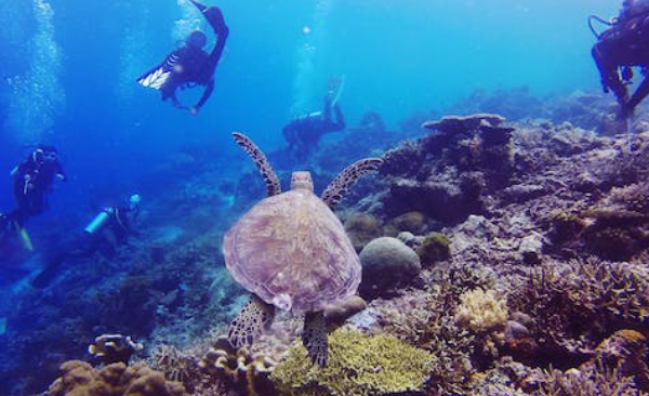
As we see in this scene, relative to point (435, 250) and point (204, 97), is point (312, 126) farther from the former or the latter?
point (435, 250)

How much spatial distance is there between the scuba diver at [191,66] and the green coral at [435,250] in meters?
7.80

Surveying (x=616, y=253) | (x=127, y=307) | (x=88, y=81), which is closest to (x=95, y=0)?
(x=88, y=81)

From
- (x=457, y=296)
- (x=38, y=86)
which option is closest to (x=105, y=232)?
(x=457, y=296)

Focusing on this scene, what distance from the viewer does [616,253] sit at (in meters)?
4.57

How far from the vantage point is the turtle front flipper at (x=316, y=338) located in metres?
3.06

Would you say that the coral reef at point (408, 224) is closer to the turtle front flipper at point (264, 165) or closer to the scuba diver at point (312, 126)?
the turtle front flipper at point (264, 165)

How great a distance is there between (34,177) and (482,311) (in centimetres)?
1417

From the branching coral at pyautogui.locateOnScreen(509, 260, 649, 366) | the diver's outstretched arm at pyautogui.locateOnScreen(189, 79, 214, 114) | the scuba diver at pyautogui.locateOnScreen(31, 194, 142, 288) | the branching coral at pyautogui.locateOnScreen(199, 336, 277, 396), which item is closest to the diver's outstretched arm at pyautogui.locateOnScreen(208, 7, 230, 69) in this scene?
the diver's outstretched arm at pyautogui.locateOnScreen(189, 79, 214, 114)

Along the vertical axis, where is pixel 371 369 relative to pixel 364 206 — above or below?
above

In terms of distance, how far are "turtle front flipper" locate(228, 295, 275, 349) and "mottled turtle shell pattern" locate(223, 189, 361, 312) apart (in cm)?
24

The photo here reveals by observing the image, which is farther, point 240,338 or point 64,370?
point 64,370

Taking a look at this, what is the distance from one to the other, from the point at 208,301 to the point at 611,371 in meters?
8.13

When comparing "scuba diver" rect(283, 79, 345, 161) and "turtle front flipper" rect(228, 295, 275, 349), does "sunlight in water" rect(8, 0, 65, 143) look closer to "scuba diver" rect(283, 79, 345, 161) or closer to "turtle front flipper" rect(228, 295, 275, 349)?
"scuba diver" rect(283, 79, 345, 161)

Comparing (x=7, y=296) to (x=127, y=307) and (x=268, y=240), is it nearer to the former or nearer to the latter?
(x=127, y=307)
